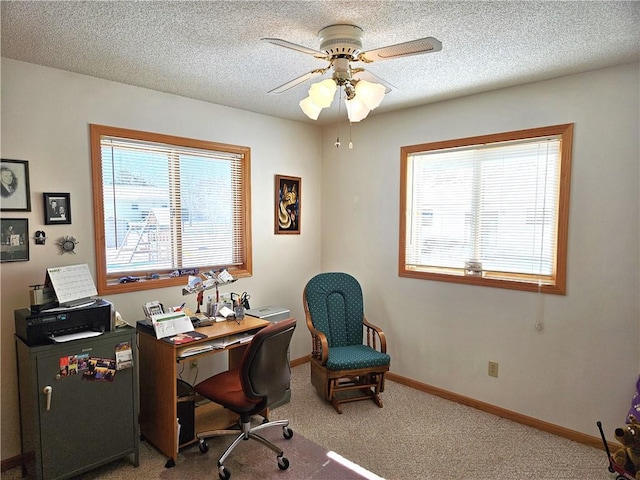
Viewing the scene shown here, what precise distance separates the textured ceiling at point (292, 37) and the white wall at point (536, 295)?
0.90 ft

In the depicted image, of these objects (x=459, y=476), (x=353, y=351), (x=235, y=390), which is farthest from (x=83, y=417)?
(x=459, y=476)

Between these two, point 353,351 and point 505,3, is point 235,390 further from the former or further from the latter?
point 505,3

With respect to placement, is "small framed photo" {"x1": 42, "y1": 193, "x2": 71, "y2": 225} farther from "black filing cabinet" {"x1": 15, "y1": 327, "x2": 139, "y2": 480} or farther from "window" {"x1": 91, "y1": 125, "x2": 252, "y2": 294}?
"black filing cabinet" {"x1": 15, "y1": 327, "x2": 139, "y2": 480}

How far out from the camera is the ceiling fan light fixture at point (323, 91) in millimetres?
1939

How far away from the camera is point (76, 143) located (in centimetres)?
A: 254

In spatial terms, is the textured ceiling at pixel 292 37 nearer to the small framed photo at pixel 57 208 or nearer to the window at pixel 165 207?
the window at pixel 165 207

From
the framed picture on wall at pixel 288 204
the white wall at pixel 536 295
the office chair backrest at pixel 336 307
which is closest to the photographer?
the white wall at pixel 536 295

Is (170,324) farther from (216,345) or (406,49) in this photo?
(406,49)

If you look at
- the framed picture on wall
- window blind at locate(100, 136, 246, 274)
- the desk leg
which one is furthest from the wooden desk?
the framed picture on wall

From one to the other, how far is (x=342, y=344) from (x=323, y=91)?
232 cm

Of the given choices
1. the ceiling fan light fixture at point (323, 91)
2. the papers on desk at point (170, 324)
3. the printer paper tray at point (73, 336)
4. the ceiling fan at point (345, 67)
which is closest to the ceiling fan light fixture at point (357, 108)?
the ceiling fan at point (345, 67)

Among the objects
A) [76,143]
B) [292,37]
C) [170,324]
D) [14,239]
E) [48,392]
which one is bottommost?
[48,392]

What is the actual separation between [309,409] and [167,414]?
116cm

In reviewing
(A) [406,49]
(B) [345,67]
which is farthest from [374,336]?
(A) [406,49]
